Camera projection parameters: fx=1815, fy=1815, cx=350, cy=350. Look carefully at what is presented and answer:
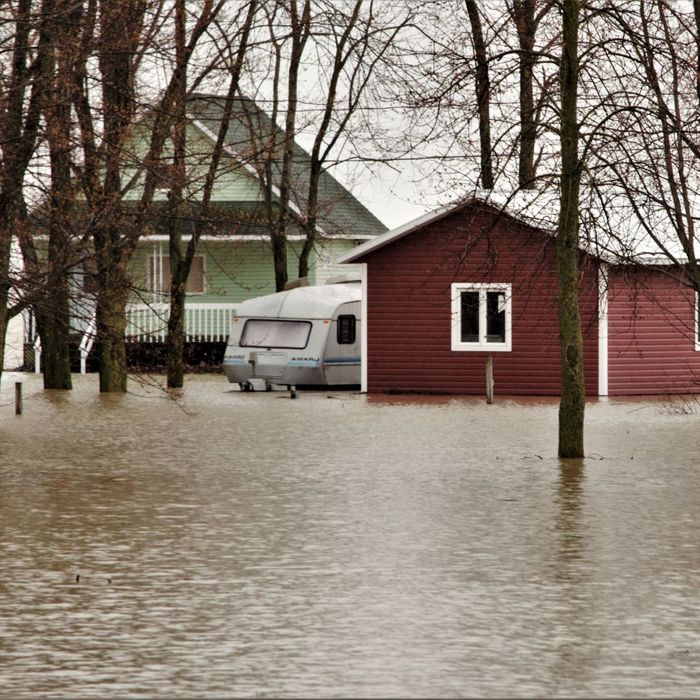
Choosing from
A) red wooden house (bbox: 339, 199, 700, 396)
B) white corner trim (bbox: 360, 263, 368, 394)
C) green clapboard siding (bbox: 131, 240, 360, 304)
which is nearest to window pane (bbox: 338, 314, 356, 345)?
white corner trim (bbox: 360, 263, 368, 394)

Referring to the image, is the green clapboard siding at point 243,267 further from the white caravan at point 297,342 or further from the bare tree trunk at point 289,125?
the white caravan at point 297,342

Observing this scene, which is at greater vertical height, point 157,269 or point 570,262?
point 157,269

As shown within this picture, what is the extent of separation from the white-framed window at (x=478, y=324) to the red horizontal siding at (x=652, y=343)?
253cm

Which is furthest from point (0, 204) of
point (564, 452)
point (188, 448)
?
point (564, 452)

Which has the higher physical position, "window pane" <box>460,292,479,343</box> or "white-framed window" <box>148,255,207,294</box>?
"white-framed window" <box>148,255,207,294</box>

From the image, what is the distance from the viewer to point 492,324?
137 ft

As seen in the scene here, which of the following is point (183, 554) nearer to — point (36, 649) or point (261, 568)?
point (261, 568)

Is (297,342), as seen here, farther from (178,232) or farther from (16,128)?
(16,128)

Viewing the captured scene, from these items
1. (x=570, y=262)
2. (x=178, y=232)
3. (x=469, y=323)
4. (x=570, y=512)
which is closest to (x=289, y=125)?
(x=178, y=232)

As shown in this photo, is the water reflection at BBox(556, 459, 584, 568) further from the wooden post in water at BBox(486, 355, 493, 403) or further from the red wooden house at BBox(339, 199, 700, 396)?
the red wooden house at BBox(339, 199, 700, 396)

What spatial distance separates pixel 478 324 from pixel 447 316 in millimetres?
738

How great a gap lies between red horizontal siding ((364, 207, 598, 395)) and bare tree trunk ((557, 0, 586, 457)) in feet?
58.7

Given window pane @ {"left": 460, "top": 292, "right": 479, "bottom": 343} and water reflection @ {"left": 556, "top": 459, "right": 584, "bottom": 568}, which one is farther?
window pane @ {"left": 460, "top": 292, "right": 479, "bottom": 343}

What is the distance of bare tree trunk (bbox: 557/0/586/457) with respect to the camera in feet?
73.8
